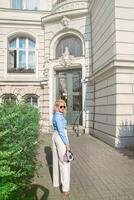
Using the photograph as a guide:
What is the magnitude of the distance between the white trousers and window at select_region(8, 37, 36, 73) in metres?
14.6

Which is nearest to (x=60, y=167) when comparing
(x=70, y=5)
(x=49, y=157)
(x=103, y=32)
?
(x=49, y=157)

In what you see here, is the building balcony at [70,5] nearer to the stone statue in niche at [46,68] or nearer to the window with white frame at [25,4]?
the window with white frame at [25,4]

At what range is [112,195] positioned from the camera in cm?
552

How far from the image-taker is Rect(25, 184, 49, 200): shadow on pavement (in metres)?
5.34

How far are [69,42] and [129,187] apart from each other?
14.3 meters

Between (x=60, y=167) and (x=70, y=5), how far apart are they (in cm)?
1464

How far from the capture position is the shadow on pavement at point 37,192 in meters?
5.34

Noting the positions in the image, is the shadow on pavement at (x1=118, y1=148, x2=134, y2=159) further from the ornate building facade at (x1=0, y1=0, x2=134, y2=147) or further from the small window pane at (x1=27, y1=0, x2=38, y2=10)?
the small window pane at (x1=27, y1=0, x2=38, y2=10)

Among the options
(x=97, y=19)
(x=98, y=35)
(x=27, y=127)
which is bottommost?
(x=27, y=127)

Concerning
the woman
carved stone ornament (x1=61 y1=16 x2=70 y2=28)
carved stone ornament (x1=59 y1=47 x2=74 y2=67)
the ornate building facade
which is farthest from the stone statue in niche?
the woman

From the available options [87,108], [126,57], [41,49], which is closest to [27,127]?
[126,57]

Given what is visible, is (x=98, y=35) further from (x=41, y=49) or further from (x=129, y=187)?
(x=129, y=187)

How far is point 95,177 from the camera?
22.5 ft

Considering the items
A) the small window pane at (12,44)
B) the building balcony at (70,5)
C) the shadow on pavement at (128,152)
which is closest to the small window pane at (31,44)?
the small window pane at (12,44)
